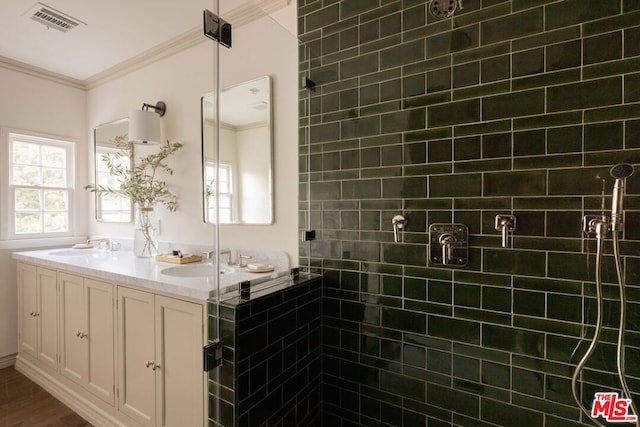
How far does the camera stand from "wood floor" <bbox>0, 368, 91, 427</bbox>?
201cm

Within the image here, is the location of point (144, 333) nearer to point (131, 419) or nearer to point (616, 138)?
point (131, 419)

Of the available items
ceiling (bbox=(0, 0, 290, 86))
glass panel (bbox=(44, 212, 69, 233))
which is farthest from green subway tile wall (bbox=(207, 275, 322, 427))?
glass panel (bbox=(44, 212, 69, 233))

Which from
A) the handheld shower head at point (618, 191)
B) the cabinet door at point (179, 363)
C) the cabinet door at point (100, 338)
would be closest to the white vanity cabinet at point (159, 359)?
the cabinet door at point (179, 363)

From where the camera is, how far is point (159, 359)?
161 centimetres

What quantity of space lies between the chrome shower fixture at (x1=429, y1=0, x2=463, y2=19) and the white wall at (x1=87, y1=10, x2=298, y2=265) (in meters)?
0.80

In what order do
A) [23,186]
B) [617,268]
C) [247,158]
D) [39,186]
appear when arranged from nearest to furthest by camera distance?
[617,268] → [247,158] → [23,186] → [39,186]

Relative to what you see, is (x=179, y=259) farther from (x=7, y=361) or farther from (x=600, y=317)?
(x=600, y=317)

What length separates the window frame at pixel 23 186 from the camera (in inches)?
107

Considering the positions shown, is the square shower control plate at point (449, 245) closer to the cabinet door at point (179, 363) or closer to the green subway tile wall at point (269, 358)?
the green subway tile wall at point (269, 358)

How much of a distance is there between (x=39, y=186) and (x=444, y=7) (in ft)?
11.9

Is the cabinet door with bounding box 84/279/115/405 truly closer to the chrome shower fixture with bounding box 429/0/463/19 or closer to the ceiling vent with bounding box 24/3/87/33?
the ceiling vent with bounding box 24/3/87/33

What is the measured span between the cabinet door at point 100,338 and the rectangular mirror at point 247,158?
0.86 meters

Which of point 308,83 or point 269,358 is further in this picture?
point 308,83

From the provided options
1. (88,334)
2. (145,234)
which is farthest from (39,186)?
(88,334)
